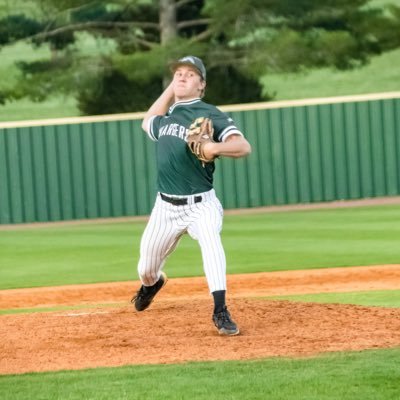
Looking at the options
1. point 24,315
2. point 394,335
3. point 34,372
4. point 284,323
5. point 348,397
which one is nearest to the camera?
point 348,397

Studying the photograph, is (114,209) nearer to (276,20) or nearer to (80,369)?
(276,20)

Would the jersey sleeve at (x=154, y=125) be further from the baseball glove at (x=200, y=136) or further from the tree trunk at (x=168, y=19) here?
the tree trunk at (x=168, y=19)

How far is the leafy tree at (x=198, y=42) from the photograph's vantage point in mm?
27203

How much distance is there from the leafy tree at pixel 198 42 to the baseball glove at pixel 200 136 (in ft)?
60.7

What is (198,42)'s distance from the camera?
28.0 meters

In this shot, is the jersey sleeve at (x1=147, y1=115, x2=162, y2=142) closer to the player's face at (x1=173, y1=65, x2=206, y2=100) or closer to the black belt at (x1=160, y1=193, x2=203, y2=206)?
the player's face at (x1=173, y1=65, x2=206, y2=100)

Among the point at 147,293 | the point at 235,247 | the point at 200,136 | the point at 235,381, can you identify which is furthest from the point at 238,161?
the point at 235,381

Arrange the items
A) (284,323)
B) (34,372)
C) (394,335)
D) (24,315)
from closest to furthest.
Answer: (34,372), (394,335), (284,323), (24,315)

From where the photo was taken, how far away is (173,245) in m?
8.25

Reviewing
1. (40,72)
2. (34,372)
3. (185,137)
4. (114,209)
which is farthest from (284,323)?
(40,72)

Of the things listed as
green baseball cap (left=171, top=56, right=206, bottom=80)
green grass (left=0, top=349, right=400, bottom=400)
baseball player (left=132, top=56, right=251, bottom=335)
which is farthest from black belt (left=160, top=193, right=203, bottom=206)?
green grass (left=0, top=349, right=400, bottom=400)

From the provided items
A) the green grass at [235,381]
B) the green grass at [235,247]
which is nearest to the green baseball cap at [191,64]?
the green grass at [235,381]

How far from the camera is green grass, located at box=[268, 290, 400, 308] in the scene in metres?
9.77

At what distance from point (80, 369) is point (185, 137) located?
1679 mm
